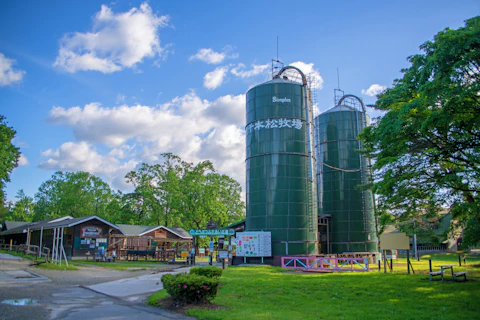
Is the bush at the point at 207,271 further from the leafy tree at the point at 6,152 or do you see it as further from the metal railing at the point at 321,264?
the leafy tree at the point at 6,152

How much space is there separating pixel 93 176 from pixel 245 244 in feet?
161

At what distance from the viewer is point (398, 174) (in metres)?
16.8

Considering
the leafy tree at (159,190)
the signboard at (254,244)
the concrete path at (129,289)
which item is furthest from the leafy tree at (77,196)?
the concrete path at (129,289)

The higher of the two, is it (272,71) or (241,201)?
(272,71)

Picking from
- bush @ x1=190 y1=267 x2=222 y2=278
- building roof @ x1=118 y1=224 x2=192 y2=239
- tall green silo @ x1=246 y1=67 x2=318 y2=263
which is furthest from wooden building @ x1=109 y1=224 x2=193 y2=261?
bush @ x1=190 y1=267 x2=222 y2=278

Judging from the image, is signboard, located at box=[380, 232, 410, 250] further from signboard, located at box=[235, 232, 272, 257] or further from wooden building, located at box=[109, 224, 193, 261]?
wooden building, located at box=[109, 224, 193, 261]

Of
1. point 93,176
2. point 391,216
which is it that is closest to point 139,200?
point 93,176

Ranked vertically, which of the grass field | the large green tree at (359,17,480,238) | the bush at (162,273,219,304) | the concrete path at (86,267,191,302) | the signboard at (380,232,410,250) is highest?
the large green tree at (359,17,480,238)

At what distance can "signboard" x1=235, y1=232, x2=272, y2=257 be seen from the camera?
3141cm

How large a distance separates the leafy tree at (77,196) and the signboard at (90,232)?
84.4ft

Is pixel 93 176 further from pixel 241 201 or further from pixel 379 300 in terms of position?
pixel 379 300

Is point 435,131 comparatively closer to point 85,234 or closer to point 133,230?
point 85,234

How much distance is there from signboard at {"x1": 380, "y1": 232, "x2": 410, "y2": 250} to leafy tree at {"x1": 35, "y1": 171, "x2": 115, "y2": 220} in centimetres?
5234

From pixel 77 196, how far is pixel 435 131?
6470 cm
